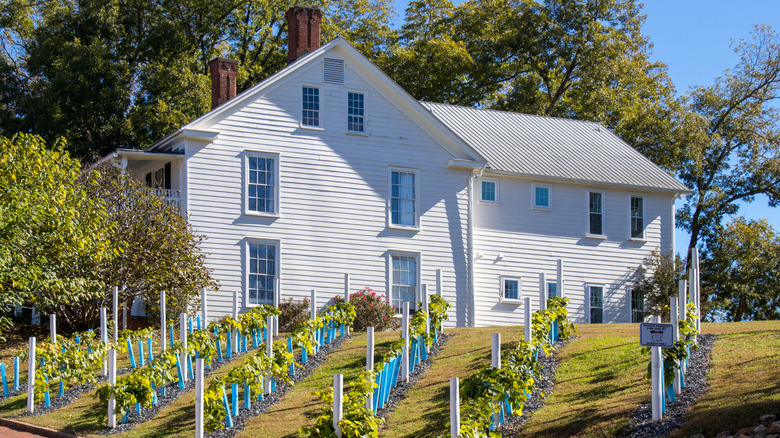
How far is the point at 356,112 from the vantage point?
28.2m

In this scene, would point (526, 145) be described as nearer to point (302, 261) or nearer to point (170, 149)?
point (302, 261)

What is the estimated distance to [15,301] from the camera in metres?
20.8

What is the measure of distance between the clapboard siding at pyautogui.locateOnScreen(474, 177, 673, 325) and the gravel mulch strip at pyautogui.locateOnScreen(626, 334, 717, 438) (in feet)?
46.9

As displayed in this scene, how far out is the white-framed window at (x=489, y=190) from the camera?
3030 cm

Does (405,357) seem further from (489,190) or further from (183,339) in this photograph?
(489,190)

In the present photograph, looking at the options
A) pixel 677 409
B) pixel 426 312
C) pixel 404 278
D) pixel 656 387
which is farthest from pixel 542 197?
pixel 656 387

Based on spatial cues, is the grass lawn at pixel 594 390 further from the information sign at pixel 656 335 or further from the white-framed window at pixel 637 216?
the white-framed window at pixel 637 216

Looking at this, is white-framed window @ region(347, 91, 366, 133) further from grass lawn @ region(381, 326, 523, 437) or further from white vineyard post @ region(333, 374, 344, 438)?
white vineyard post @ region(333, 374, 344, 438)

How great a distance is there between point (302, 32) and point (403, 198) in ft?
19.5

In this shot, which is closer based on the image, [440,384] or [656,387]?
[656,387]

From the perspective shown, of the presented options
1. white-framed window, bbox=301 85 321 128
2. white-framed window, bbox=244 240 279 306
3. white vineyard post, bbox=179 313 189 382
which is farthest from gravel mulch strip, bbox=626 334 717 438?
white-framed window, bbox=301 85 321 128

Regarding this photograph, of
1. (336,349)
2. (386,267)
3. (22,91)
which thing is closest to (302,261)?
(386,267)

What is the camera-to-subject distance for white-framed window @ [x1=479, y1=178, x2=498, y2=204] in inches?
1193

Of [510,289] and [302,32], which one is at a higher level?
[302,32]
